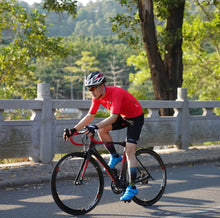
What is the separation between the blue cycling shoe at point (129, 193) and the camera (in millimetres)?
4902

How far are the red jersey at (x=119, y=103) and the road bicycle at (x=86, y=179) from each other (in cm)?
51

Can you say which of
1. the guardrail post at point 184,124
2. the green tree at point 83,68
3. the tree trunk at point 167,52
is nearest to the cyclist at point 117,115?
the guardrail post at point 184,124

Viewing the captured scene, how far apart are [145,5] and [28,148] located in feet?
20.6

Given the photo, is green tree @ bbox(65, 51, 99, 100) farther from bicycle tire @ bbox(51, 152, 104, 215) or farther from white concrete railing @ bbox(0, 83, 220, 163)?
bicycle tire @ bbox(51, 152, 104, 215)

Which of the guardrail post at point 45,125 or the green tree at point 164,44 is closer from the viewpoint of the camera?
the guardrail post at point 45,125

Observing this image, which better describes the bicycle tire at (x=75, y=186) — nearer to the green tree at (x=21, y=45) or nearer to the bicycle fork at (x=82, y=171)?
the bicycle fork at (x=82, y=171)

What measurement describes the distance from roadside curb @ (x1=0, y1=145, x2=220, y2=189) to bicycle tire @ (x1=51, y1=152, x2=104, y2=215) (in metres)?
2.22

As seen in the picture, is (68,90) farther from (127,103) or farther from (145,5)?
(127,103)

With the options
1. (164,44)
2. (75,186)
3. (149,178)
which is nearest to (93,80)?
(75,186)

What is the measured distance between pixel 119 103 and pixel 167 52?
26.1ft

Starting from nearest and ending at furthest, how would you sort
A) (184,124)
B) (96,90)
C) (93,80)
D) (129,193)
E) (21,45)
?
(93,80) < (96,90) < (129,193) < (184,124) < (21,45)

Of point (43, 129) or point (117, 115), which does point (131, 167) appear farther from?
point (43, 129)

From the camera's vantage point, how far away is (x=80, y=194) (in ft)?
15.8

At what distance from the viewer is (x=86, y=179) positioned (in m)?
4.70
